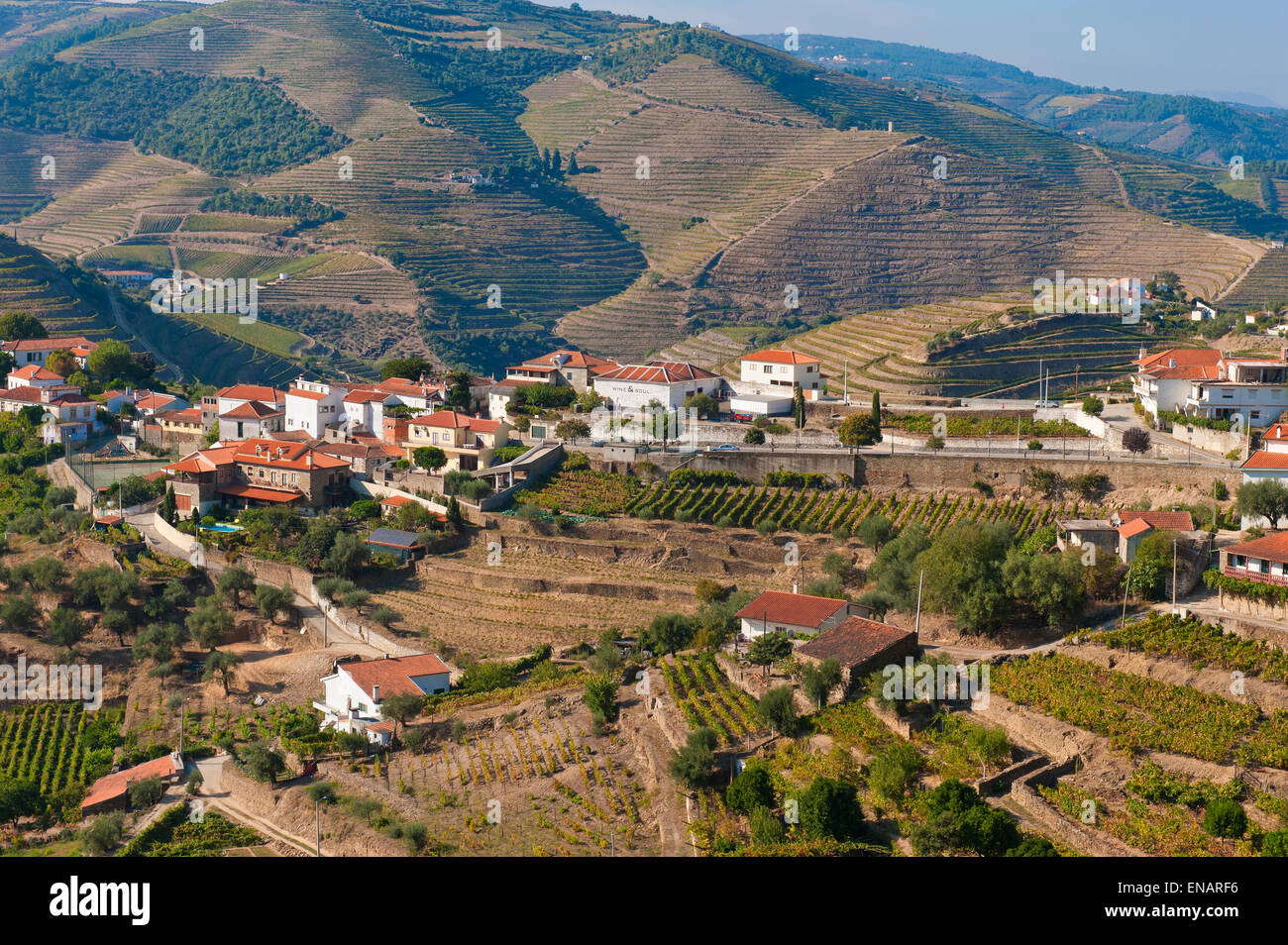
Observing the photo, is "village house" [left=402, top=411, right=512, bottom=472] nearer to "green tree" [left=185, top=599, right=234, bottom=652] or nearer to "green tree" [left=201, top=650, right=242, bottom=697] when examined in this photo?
"green tree" [left=185, top=599, right=234, bottom=652]

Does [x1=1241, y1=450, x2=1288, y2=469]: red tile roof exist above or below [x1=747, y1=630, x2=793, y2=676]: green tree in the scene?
above

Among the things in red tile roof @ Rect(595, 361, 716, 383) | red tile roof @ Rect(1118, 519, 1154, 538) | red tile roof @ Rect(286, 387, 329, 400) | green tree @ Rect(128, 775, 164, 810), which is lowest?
green tree @ Rect(128, 775, 164, 810)

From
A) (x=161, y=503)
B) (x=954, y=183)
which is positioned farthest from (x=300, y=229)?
(x=161, y=503)

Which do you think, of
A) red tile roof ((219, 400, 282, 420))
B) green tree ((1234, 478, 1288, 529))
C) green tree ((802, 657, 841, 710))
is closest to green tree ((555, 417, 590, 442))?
red tile roof ((219, 400, 282, 420))

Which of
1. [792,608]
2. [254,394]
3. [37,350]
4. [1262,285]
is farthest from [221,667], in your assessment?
[1262,285]

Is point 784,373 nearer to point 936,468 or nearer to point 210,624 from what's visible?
point 936,468

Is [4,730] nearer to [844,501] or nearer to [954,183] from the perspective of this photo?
[844,501]
